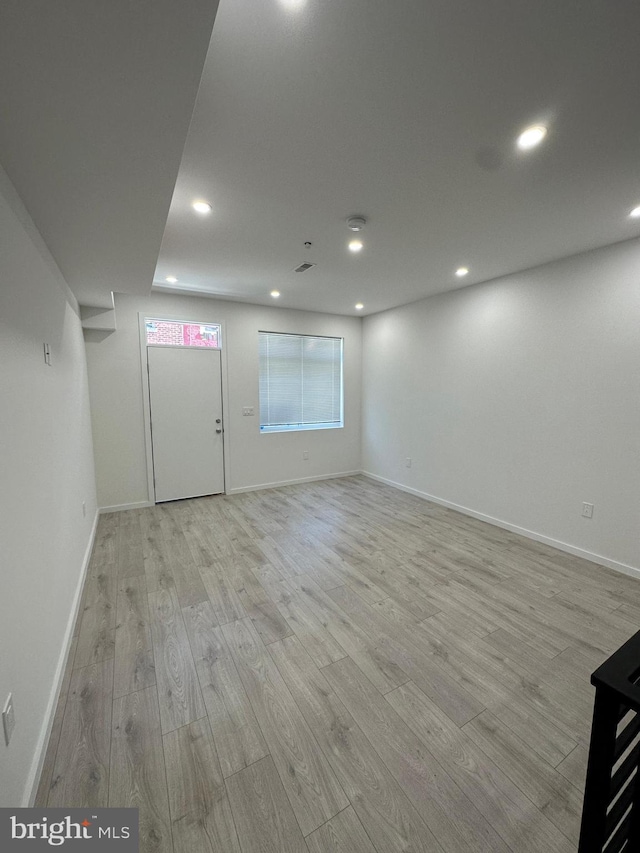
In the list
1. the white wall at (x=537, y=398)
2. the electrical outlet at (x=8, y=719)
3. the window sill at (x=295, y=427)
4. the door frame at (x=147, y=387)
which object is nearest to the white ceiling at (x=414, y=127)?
the white wall at (x=537, y=398)

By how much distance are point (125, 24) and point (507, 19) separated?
1.13 meters

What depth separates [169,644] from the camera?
1983mm

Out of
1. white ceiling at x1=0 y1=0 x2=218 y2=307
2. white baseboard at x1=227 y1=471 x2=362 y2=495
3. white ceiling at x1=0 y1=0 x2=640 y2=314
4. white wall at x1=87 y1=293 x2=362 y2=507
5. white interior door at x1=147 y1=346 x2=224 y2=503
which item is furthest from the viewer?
white baseboard at x1=227 y1=471 x2=362 y2=495

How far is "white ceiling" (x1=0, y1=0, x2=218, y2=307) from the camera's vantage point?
77 cm

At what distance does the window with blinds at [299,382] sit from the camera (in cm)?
492

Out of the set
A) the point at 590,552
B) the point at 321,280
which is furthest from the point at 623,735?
the point at 321,280

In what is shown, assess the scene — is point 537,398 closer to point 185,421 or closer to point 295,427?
point 295,427

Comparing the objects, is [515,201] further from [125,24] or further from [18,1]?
[18,1]

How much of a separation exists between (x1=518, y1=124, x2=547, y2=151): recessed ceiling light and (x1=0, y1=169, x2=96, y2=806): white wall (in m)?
2.18

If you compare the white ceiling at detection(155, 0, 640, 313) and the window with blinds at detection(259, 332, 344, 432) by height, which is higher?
the white ceiling at detection(155, 0, 640, 313)

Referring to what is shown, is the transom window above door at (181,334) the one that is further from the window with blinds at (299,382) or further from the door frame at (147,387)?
the window with blinds at (299,382)

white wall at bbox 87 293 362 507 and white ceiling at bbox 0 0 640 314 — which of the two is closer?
white ceiling at bbox 0 0 640 314

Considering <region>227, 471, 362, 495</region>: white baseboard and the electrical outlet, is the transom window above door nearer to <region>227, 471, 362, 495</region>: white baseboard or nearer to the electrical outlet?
<region>227, 471, 362, 495</region>: white baseboard

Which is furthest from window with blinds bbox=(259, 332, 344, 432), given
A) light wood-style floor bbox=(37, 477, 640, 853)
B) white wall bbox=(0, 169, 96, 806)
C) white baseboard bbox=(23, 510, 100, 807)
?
white baseboard bbox=(23, 510, 100, 807)
